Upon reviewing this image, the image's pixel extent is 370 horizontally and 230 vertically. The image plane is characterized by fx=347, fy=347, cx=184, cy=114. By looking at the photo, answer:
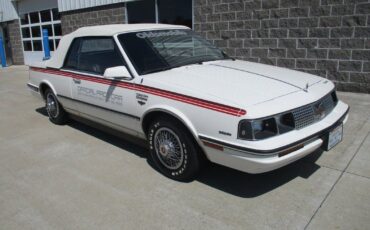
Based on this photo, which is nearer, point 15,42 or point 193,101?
point 193,101

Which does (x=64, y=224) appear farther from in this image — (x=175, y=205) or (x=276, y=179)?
(x=276, y=179)

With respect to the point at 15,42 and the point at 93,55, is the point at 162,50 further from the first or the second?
the point at 15,42

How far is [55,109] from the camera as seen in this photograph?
5652 mm

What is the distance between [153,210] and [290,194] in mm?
1274

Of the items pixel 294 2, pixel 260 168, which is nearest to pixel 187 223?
pixel 260 168

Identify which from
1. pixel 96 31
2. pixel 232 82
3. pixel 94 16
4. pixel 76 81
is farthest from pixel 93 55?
pixel 94 16

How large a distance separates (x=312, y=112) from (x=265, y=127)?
0.60m

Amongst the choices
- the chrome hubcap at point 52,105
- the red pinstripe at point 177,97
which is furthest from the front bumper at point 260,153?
the chrome hubcap at point 52,105

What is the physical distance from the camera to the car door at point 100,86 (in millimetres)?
3941

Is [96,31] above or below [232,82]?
above

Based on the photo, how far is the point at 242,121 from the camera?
2.87 m

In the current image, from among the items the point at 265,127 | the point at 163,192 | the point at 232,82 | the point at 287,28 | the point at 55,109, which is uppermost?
the point at 287,28

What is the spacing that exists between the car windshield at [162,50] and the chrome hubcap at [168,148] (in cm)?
75

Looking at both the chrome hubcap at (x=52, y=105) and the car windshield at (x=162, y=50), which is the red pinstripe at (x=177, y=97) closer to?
the car windshield at (x=162, y=50)
